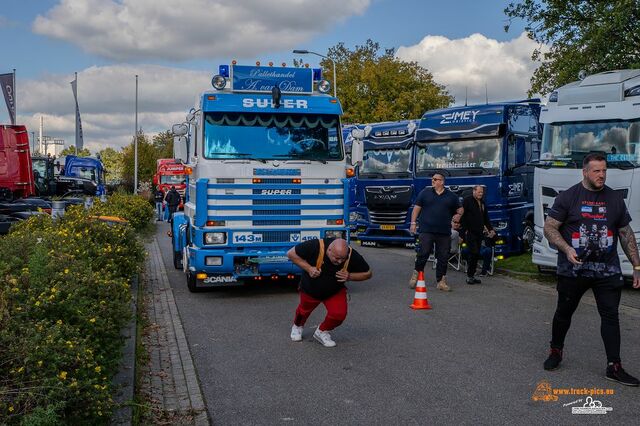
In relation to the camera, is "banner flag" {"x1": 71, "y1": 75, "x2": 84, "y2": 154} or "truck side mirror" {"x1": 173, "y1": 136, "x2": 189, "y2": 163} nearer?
"truck side mirror" {"x1": 173, "y1": 136, "x2": 189, "y2": 163}

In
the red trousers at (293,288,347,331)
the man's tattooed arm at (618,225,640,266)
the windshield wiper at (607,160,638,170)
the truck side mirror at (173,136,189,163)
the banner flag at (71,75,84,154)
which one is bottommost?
the red trousers at (293,288,347,331)

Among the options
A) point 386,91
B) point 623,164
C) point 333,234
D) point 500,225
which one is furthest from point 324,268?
point 386,91

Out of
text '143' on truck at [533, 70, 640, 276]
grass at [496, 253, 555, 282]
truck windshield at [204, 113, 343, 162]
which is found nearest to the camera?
truck windshield at [204, 113, 343, 162]

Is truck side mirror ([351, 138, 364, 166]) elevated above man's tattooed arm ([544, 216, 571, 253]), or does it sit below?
above

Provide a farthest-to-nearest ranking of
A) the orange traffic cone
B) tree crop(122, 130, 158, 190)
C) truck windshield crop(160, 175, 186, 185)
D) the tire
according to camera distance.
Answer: tree crop(122, 130, 158, 190) → truck windshield crop(160, 175, 186, 185) → the tire → the orange traffic cone

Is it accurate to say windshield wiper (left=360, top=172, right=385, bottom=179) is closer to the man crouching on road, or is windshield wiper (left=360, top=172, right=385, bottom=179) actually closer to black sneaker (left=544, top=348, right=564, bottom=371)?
the man crouching on road

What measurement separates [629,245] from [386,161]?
13435mm

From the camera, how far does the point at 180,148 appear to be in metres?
12.1

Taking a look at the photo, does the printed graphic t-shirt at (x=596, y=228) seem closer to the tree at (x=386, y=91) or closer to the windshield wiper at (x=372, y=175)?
the windshield wiper at (x=372, y=175)

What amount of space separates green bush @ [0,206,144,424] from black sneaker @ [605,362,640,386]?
14.1 feet

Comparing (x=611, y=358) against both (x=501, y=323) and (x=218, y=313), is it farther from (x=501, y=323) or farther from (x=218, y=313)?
(x=218, y=313)

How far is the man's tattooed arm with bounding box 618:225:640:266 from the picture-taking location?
614 centimetres

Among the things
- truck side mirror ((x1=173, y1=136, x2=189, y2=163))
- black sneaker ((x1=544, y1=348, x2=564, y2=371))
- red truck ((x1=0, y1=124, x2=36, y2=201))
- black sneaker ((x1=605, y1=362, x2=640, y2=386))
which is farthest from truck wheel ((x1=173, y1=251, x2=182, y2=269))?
red truck ((x1=0, y1=124, x2=36, y2=201))

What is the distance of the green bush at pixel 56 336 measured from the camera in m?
4.02
